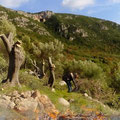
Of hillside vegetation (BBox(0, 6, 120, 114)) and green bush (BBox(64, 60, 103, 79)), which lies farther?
green bush (BBox(64, 60, 103, 79))

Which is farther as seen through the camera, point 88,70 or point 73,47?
point 73,47

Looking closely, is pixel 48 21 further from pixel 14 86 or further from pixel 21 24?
pixel 14 86

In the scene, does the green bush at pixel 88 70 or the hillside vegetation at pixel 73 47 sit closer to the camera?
the hillside vegetation at pixel 73 47

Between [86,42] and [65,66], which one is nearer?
[65,66]

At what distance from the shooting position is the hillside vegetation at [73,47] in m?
20.8

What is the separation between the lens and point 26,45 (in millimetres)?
39469

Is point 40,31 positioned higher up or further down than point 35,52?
higher up

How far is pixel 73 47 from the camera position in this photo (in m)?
→ 116

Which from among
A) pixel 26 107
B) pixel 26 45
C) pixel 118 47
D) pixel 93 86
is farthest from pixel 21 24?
pixel 26 107

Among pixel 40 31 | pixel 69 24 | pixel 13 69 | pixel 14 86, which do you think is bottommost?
pixel 14 86

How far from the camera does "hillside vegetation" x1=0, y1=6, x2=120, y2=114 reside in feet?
68.2

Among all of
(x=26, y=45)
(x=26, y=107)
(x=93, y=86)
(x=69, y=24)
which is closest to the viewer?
(x=26, y=107)

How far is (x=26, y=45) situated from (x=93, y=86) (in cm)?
2368

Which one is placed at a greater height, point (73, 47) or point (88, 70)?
point (73, 47)
